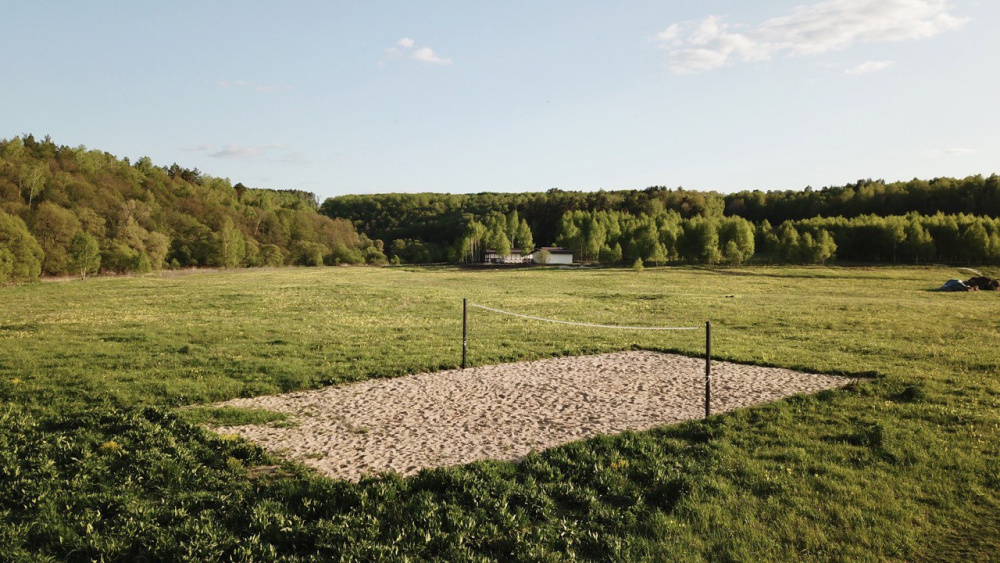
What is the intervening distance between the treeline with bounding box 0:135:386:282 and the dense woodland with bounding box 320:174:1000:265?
3119cm

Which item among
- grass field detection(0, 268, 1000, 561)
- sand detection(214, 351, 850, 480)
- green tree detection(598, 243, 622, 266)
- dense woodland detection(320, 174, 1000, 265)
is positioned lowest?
sand detection(214, 351, 850, 480)

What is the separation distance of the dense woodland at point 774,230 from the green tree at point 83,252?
294ft

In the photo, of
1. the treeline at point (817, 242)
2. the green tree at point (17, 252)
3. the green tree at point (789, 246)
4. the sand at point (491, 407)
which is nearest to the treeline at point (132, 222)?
the green tree at point (17, 252)

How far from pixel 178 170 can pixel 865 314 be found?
200652mm

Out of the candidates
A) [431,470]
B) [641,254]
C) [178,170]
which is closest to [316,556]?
[431,470]

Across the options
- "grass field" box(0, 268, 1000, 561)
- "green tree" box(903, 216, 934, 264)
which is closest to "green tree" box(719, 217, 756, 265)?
"green tree" box(903, 216, 934, 264)

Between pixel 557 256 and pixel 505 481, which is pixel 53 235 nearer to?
pixel 505 481

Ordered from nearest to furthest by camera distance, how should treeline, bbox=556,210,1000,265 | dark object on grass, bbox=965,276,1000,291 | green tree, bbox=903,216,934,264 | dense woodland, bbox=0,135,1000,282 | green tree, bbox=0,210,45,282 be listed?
dark object on grass, bbox=965,276,1000,291 < green tree, bbox=0,210,45,282 < dense woodland, bbox=0,135,1000,282 < treeline, bbox=556,210,1000,265 < green tree, bbox=903,216,934,264

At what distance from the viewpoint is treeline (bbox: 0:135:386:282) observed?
7944 cm

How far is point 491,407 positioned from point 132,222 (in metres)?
113

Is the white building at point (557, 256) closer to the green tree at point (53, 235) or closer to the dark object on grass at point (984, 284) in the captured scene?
the green tree at point (53, 235)

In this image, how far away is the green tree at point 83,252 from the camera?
7488 centimetres

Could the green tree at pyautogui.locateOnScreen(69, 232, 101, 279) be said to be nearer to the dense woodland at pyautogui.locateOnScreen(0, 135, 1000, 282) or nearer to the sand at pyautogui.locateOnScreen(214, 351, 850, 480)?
the dense woodland at pyautogui.locateOnScreen(0, 135, 1000, 282)

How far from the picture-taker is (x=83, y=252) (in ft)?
246
